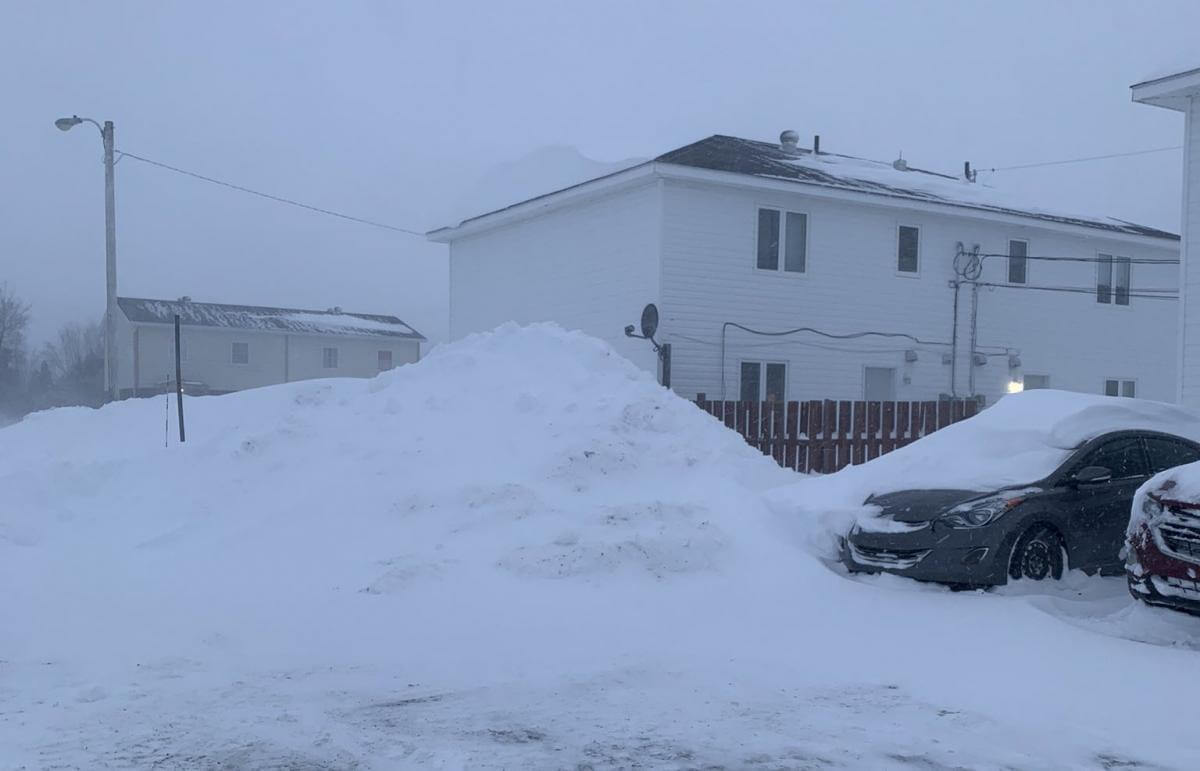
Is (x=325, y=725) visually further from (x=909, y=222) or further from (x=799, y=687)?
(x=909, y=222)

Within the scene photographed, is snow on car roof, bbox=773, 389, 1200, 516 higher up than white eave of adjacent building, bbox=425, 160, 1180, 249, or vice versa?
white eave of adjacent building, bbox=425, 160, 1180, 249

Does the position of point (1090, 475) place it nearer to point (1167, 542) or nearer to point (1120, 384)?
point (1167, 542)

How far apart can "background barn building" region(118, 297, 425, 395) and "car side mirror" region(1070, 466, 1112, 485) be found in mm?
46013

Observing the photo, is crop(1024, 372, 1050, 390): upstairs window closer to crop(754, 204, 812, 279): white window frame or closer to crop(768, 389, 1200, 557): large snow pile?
crop(754, 204, 812, 279): white window frame

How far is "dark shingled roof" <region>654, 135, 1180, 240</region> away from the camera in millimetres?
20266

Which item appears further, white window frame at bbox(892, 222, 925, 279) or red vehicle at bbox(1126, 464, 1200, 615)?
white window frame at bbox(892, 222, 925, 279)

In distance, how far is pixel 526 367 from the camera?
1369 cm

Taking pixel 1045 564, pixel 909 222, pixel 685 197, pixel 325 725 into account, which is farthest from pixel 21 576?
pixel 909 222

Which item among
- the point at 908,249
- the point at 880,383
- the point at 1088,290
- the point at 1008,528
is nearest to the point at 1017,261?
the point at 1088,290

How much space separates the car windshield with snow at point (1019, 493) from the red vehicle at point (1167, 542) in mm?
945

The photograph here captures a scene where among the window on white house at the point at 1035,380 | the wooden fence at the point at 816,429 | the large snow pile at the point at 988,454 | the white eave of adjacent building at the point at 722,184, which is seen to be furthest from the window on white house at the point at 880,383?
the large snow pile at the point at 988,454

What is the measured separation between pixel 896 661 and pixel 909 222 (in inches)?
671

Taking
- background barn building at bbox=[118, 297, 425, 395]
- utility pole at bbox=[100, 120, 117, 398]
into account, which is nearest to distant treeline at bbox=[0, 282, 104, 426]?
background barn building at bbox=[118, 297, 425, 395]

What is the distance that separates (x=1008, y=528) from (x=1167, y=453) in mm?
2524
